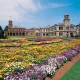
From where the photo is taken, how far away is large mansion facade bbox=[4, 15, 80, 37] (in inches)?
3760

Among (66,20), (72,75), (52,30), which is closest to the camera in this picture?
(72,75)

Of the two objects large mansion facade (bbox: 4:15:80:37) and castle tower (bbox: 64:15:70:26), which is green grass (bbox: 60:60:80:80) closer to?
large mansion facade (bbox: 4:15:80:37)

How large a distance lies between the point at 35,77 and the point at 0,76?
4.05 ft

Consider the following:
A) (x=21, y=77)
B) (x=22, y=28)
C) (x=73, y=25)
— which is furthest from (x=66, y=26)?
(x=21, y=77)

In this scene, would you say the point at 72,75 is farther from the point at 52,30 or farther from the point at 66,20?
the point at 52,30

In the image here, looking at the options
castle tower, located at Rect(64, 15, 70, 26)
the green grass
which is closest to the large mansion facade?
castle tower, located at Rect(64, 15, 70, 26)

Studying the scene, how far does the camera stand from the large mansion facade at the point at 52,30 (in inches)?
3760

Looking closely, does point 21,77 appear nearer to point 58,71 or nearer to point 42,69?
point 42,69

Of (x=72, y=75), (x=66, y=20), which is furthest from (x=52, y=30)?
(x=72, y=75)

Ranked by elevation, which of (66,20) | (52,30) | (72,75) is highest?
(66,20)

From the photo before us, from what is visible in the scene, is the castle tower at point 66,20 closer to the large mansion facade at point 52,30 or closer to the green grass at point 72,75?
the large mansion facade at point 52,30

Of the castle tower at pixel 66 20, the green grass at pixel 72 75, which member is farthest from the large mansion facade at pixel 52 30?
the green grass at pixel 72 75

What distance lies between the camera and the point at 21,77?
7.46 metres

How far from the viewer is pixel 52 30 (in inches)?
4018
